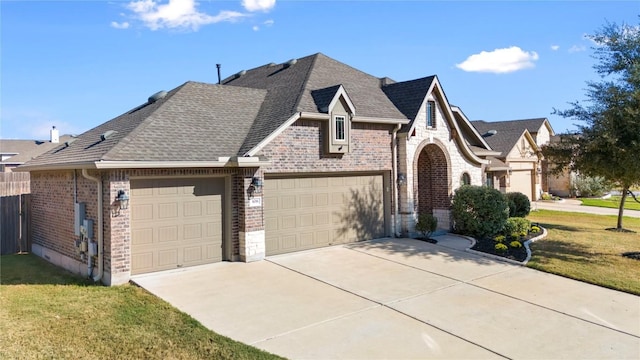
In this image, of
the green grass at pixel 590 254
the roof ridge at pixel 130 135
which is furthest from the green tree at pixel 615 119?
the roof ridge at pixel 130 135

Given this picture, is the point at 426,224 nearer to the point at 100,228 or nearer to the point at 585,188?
the point at 100,228

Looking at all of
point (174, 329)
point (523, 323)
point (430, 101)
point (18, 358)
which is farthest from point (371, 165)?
point (18, 358)

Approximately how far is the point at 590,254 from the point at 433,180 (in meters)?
5.78

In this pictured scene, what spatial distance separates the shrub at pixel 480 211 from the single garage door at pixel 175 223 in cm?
903

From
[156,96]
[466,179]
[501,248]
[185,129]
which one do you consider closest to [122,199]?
[185,129]

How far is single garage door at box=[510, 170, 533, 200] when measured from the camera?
29.8 metres

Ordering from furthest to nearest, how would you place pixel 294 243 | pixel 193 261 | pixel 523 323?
1. pixel 294 243
2. pixel 193 261
3. pixel 523 323

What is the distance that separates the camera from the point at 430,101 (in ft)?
50.4

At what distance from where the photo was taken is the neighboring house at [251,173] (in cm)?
952

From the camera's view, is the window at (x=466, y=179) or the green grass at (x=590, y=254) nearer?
the green grass at (x=590, y=254)

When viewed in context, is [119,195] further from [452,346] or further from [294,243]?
[452,346]

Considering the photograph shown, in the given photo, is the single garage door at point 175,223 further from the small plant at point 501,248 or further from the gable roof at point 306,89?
the small plant at point 501,248

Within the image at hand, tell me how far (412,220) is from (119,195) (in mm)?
9653

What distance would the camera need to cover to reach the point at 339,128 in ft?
41.6
